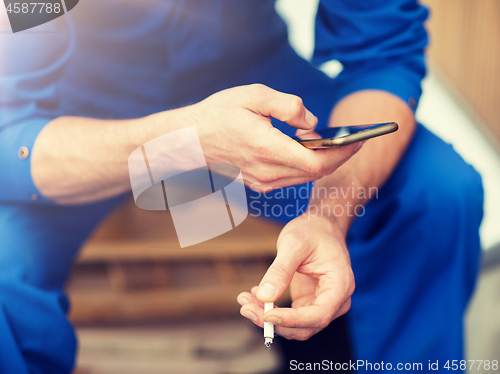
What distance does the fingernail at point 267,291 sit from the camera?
0.74 ft

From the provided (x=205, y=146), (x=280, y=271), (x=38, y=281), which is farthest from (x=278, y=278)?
(x=38, y=281)

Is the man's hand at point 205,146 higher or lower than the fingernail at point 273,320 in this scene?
higher

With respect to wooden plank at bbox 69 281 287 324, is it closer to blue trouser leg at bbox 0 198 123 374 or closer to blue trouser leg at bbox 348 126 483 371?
blue trouser leg at bbox 0 198 123 374

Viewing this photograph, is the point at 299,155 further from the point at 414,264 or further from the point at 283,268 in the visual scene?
the point at 414,264

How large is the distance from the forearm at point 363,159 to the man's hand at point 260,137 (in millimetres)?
42

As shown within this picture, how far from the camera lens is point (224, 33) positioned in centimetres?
34

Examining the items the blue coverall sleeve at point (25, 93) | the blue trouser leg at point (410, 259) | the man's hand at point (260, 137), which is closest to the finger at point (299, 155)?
the man's hand at point (260, 137)

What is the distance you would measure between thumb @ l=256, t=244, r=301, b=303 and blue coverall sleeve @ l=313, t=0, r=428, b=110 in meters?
0.20

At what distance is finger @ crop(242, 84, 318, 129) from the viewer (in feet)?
0.83

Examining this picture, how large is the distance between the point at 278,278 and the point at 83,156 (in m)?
0.20

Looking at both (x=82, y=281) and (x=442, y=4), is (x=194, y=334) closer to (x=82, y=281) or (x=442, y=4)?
(x=82, y=281)

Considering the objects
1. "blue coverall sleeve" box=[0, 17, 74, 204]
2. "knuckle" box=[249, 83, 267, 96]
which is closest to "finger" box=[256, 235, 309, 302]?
"knuckle" box=[249, 83, 267, 96]

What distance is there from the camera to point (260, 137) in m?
0.25

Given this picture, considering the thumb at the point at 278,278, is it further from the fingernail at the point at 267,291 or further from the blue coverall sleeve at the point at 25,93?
the blue coverall sleeve at the point at 25,93
